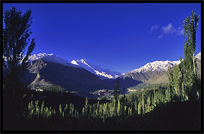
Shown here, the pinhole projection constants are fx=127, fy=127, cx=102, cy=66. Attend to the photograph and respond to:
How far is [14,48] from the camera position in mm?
16484

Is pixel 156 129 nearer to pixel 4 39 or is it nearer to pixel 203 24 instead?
pixel 203 24

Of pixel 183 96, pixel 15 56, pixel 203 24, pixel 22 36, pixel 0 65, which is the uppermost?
pixel 203 24

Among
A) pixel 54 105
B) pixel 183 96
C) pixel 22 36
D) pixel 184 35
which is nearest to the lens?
pixel 22 36

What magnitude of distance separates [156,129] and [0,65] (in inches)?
768

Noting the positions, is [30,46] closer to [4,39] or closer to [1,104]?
[4,39]

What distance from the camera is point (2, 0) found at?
1299 centimetres

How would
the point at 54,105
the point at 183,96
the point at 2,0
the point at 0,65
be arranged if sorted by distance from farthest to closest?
the point at 54,105 < the point at 183,96 < the point at 0,65 < the point at 2,0

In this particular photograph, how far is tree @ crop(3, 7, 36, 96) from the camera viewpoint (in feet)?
51.6

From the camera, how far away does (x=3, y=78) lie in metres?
15.7

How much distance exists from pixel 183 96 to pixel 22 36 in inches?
1777

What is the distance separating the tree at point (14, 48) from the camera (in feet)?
51.6

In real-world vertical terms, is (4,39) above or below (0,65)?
above

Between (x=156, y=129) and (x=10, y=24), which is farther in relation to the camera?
(x=10, y=24)

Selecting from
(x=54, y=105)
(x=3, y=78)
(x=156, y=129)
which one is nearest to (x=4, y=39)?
(x=3, y=78)
